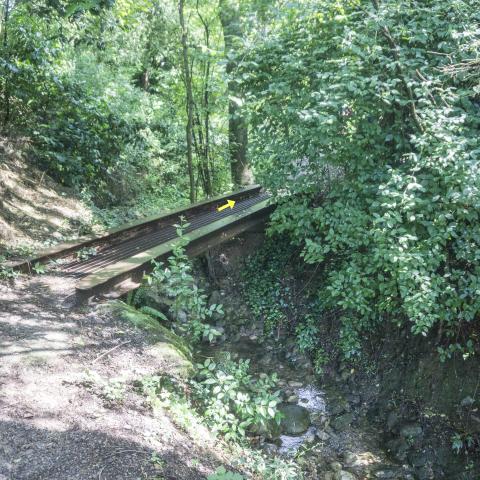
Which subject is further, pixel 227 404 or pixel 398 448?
pixel 398 448

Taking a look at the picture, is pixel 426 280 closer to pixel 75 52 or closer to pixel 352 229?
pixel 352 229

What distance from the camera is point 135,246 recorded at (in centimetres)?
651

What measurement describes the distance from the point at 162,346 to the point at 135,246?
233cm

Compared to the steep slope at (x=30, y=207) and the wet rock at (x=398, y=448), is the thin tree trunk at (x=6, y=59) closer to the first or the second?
the steep slope at (x=30, y=207)

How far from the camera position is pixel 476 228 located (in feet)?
15.0

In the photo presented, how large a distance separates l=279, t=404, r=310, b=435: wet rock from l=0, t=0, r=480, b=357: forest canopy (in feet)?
4.01

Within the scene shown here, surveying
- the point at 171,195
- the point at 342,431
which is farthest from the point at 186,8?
the point at 342,431

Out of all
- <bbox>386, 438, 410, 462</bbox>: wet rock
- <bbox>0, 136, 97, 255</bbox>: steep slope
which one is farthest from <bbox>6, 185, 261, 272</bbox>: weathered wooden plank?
<bbox>386, 438, 410, 462</bbox>: wet rock

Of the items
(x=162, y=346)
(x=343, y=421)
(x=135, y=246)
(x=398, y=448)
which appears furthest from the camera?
(x=135, y=246)

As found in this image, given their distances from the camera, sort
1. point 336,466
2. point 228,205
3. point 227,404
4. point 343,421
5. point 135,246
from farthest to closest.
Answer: point 228,205 → point 135,246 → point 343,421 → point 336,466 → point 227,404

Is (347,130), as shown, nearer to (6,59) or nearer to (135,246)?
(135,246)

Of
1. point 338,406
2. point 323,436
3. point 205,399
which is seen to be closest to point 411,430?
point 338,406

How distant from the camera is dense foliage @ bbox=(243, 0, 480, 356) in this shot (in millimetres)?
4555

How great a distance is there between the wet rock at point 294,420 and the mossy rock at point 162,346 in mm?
1568
